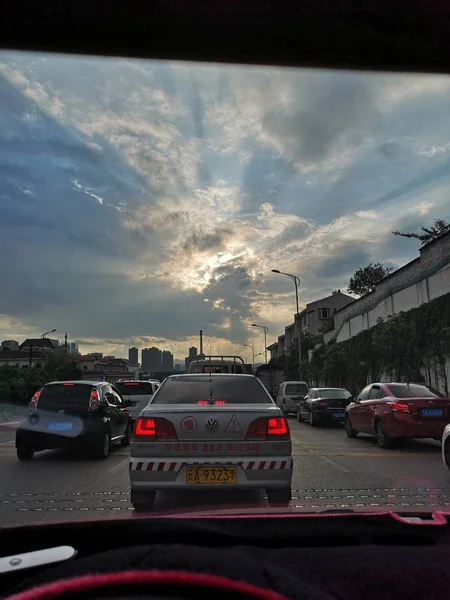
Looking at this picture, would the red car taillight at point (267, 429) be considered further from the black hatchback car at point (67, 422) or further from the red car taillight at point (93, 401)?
the red car taillight at point (93, 401)

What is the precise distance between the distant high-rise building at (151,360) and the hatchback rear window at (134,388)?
189ft

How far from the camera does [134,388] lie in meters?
18.2

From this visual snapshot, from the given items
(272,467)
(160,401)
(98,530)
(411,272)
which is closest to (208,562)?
(98,530)

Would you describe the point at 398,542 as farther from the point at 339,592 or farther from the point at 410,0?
the point at 410,0

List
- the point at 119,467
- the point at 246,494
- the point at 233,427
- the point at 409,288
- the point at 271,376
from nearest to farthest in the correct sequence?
the point at 233,427 < the point at 246,494 < the point at 119,467 < the point at 409,288 < the point at 271,376

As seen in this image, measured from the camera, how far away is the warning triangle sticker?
5.62 meters

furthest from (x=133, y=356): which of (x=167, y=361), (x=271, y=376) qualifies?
(x=271, y=376)

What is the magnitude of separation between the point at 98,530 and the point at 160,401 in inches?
177

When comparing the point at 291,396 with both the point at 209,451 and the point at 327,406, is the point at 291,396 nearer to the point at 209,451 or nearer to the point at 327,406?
the point at 327,406

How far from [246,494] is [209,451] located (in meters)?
1.34

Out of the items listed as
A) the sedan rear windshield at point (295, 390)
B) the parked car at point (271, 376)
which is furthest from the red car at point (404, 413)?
the parked car at point (271, 376)

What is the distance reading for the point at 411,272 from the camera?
85.3 ft

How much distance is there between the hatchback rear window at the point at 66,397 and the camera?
1036cm

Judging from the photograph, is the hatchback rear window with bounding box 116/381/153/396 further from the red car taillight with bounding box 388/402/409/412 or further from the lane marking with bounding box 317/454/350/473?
the red car taillight with bounding box 388/402/409/412
